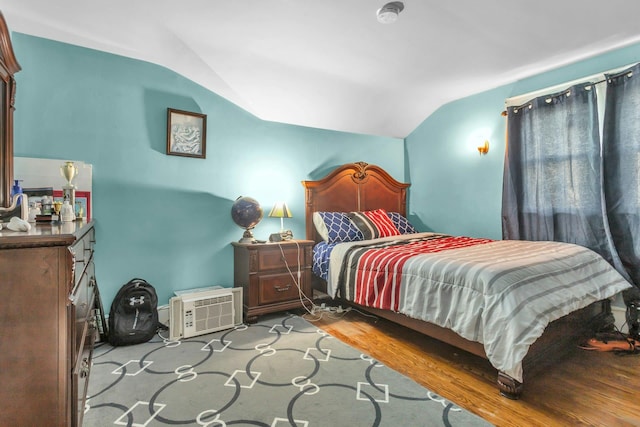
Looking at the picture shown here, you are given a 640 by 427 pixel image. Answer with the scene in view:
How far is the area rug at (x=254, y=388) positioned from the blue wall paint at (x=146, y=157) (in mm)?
740

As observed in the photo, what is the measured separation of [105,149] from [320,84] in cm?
211

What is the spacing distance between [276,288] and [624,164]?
10.6ft

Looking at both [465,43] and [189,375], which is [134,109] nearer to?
[189,375]

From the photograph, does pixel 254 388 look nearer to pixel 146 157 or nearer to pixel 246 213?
pixel 246 213

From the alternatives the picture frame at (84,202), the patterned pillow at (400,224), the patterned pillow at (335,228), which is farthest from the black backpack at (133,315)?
the patterned pillow at (400,224)

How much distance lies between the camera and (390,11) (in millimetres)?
2365

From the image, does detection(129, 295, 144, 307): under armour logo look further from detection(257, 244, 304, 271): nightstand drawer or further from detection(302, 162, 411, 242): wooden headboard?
detection(302, 162, 411, 242): wooden headboard

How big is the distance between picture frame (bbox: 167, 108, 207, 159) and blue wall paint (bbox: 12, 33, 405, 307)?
58 mm

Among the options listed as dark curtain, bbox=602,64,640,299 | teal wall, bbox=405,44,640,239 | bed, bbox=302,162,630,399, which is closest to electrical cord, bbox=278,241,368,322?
bed, bbox=302,162,630,399

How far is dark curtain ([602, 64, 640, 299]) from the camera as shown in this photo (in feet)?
8.88

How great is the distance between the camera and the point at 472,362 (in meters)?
2.22

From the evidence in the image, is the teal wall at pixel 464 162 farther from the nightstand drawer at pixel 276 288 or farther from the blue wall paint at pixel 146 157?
the nightstand drawer at pixel 276 288

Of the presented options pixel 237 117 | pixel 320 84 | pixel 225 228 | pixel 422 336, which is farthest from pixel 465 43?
pixel 225 228

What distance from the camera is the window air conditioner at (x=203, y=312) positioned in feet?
8.57
